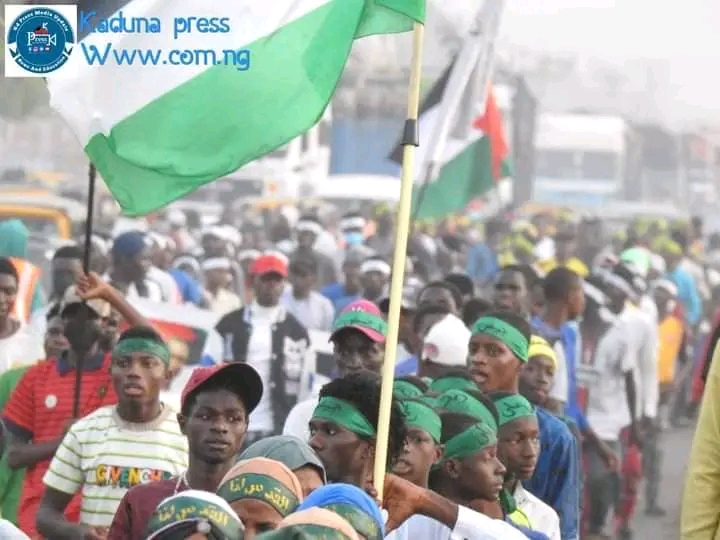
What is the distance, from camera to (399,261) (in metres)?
7.25

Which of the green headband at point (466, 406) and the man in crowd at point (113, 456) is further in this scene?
the man in crowd at point (113, 456)

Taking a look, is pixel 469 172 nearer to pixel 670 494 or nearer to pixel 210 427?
pixel 670 494

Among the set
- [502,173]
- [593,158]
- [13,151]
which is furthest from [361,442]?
[593,158]

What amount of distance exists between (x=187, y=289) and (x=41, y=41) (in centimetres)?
882

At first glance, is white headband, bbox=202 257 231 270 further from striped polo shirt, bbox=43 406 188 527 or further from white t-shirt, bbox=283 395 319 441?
striped polo shirt, bbox=43 406 188 527

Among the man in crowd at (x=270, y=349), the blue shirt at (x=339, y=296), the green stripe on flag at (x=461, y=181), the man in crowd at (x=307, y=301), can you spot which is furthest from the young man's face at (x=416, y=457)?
the green stripe on flag at (x=461, y=181)

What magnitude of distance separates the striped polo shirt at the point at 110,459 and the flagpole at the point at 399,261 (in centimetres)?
127

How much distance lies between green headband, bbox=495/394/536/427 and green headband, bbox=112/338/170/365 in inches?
47.5

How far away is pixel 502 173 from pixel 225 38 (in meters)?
10.2

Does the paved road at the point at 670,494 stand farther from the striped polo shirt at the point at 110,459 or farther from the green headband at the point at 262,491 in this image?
the green headband at the point at 262,491

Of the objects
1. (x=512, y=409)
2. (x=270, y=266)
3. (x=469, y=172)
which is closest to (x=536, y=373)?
(x=512, y=409)

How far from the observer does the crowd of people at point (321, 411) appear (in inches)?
273

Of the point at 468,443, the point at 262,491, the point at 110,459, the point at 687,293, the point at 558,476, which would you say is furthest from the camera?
the point at 687,293

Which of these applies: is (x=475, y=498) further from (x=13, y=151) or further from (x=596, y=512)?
(x=13, y=151)
